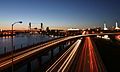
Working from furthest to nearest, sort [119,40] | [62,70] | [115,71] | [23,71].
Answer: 1. [119,40]
2. [23,71]
3. [115,71]
4. [62,70]

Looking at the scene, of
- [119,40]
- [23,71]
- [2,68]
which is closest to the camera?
[2,68]

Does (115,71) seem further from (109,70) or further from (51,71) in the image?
(51,71)

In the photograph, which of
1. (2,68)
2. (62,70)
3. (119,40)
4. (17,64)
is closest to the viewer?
(2,68)

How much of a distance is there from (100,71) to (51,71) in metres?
13.4

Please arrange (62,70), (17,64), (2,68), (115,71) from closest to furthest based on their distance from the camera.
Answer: (2,68)
(17,64)
(62,70)
(115,71)

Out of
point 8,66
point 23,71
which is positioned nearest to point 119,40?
point 23,71

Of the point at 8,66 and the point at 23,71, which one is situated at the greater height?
the point at 8,66

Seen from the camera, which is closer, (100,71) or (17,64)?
(17,64)

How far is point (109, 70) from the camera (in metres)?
62.9

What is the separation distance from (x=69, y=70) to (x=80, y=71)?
3.32 metres

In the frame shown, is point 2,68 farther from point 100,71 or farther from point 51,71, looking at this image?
point 100,71

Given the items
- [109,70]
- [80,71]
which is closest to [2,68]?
[80,71]

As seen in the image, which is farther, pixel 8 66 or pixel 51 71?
pixel 51 71

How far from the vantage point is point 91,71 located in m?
56.2
